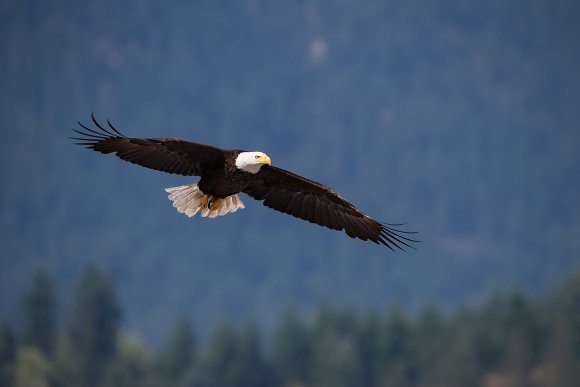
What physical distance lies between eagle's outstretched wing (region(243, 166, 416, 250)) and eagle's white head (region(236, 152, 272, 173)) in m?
0.71

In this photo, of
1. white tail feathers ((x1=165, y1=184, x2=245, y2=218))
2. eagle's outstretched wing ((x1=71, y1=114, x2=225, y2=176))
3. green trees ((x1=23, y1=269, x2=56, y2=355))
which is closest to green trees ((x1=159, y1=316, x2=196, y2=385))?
green trees ((x1=23, y1=269, x2=56, y2=355))

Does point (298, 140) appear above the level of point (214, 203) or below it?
above

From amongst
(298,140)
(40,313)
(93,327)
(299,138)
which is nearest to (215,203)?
(93,327)

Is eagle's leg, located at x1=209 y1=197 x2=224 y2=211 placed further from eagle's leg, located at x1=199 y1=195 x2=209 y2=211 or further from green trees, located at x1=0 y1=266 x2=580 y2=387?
green trees, located at x1=0 y1=266 x2=580 y2=387

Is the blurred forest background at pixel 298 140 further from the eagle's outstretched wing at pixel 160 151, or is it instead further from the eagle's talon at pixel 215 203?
the eagle's outstretched wing at pixel 160 151

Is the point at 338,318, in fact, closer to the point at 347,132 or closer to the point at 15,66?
the point at 347,132

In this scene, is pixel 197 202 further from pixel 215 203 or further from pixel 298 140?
pixel 298 140

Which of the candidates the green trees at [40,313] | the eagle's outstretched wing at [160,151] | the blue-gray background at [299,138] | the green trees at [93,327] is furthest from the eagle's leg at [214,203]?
the blue-gray background at [299,138]

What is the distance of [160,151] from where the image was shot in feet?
41.7

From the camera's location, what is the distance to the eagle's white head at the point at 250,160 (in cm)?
1245

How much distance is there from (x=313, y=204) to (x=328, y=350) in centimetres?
3772

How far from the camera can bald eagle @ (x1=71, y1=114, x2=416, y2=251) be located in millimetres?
12516

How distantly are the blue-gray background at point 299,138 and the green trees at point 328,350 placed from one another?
147 ft

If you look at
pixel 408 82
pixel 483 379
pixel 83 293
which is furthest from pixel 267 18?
pixel 483 379
